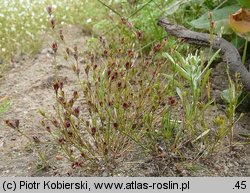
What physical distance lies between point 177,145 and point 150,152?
139 millimetres

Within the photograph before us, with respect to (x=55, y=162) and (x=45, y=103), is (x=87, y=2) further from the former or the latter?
(x=55, y=162)

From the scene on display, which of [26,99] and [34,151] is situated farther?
[26,99]

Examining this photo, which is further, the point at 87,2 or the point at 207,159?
the point at 87,2

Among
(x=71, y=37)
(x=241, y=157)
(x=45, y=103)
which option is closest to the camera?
(x=241, y=157)

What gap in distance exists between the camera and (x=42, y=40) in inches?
167

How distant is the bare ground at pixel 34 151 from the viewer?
2344mm

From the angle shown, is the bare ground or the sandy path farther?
the sandy path

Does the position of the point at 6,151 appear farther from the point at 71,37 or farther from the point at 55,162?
the point at 71,37

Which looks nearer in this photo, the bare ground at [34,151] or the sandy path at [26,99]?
the bare ground at [34,151]

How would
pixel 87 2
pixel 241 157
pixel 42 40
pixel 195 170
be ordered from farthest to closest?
pixel 87 2, pixel 42 40, pixel 241 157, pixel 195 170

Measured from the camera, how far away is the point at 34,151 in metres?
2.57

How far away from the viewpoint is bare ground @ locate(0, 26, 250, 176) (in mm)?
2344

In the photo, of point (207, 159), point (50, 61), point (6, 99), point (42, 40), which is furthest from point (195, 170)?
point (42, 40)

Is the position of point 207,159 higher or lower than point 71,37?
lower
